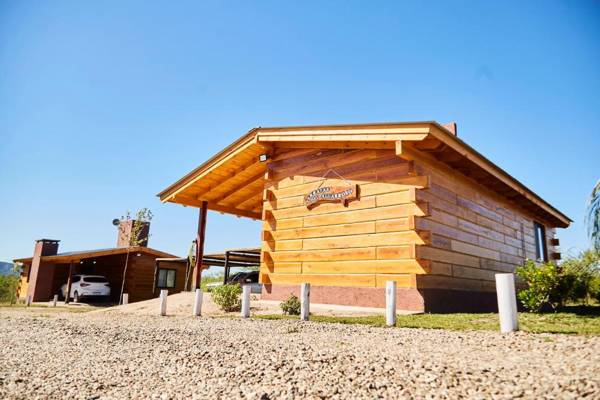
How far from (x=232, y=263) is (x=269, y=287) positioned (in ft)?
43.9

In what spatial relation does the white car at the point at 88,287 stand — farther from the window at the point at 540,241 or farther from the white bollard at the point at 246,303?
the window at the point at 540,241

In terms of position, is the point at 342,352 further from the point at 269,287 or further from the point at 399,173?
the point at 269,287

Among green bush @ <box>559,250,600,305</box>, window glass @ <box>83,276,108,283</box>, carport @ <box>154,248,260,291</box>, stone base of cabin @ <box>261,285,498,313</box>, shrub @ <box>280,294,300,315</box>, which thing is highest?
carport @ <box>154,248,260,291</box>

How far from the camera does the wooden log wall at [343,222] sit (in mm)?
9031

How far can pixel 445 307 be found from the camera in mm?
9211

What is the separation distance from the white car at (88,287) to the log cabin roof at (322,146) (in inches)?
509

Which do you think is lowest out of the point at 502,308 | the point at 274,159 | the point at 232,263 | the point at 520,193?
the point at 502,308

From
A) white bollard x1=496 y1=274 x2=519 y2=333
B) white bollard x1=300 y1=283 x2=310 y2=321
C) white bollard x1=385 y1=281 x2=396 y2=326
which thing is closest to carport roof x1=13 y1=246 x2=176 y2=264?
white bollard x1=300 y1=283 x2=310 y2=321

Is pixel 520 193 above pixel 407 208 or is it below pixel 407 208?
above

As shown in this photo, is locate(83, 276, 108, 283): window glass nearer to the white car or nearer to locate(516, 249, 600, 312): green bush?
the white car

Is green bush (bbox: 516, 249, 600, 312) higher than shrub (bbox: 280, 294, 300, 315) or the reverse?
higher

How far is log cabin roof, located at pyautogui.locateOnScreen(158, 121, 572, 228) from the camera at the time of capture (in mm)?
8875

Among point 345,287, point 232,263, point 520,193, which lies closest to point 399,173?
point 345,287

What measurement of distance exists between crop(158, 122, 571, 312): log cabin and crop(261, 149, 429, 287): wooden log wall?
0.03m
